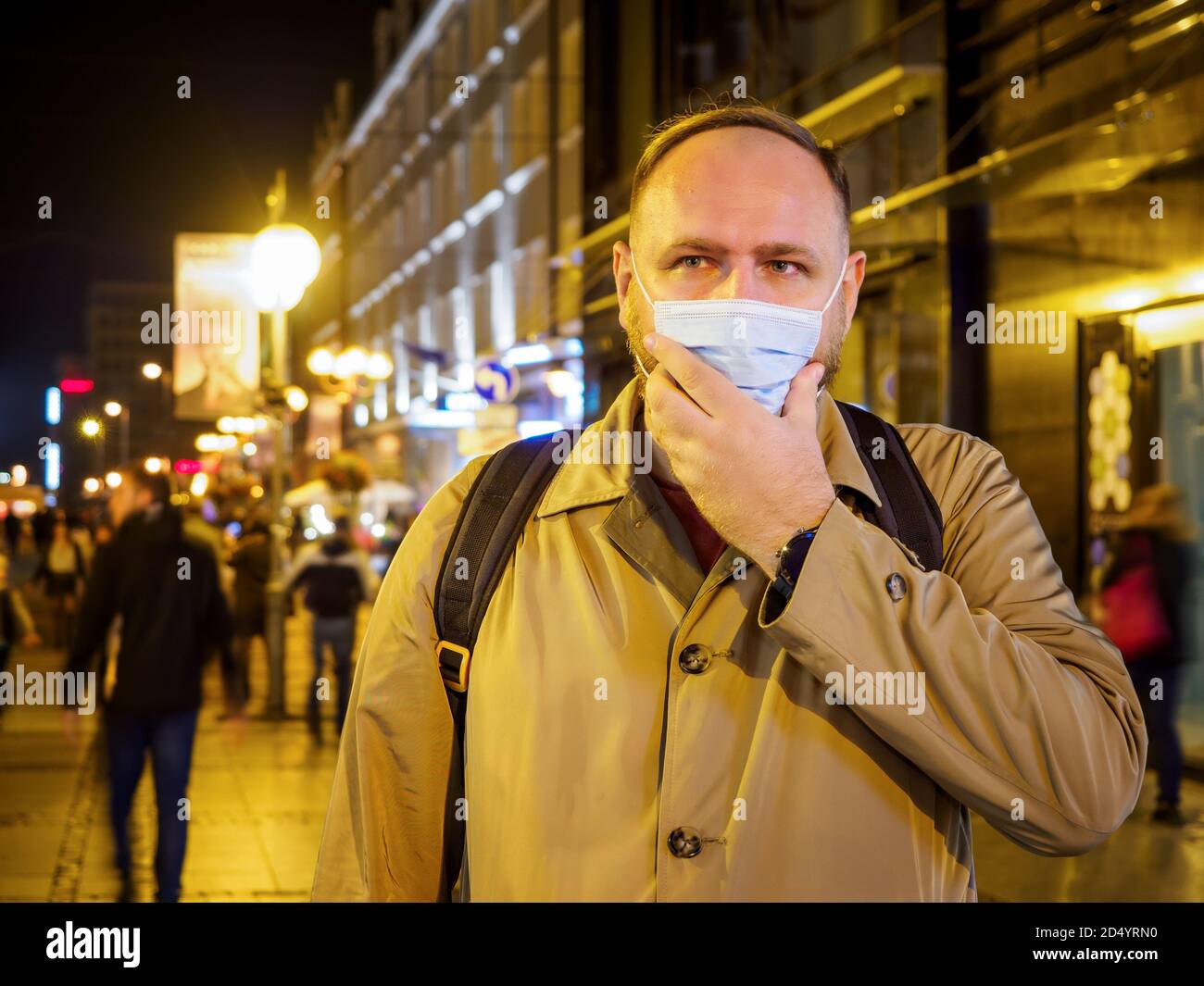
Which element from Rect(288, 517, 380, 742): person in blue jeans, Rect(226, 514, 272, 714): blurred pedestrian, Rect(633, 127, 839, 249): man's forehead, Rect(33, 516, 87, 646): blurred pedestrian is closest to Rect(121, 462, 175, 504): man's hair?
Rect(288, 517, 380, 742): person in blue jeans

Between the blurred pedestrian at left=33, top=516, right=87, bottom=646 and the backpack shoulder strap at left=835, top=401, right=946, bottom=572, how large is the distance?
49.7 feet

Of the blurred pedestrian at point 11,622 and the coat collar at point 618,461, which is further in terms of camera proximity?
the blurred pedestrian at point 11,622

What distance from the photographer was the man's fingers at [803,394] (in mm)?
1640

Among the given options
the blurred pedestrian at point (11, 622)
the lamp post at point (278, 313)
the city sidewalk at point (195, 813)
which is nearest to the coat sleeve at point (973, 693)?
the city sidewalk at point (195, 813)

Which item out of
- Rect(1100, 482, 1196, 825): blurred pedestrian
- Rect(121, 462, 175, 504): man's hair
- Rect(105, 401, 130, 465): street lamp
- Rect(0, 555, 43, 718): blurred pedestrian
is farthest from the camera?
Rect(1100, 482, 1196, 825): blurred pedestrian

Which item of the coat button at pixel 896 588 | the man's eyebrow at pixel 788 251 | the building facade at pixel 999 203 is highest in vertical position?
the building facade at pixel 999 203

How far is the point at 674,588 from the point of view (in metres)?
A: 1.78

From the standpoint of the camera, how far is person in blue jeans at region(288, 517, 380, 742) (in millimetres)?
11547

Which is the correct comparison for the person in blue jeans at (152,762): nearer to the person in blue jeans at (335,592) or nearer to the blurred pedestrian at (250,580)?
the person in blue jeans at (335,592)

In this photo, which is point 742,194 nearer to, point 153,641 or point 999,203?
point 153,641

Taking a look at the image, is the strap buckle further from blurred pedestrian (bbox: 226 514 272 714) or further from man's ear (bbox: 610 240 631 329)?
blurred pedestrian (bbox: 226 514 272 714)

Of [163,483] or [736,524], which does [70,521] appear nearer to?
[163,483]

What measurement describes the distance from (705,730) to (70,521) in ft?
45.8

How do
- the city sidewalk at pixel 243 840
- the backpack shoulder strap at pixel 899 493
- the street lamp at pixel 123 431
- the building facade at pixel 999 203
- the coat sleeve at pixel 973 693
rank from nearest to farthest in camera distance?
the coat sleeve at pixel 973 693 → the backpack shoulder strap at pixel 899 493 → the street lamp at pixel 123 431 → the city sidewalk at pixel 243 840 → the building facade at pixel 999 203
